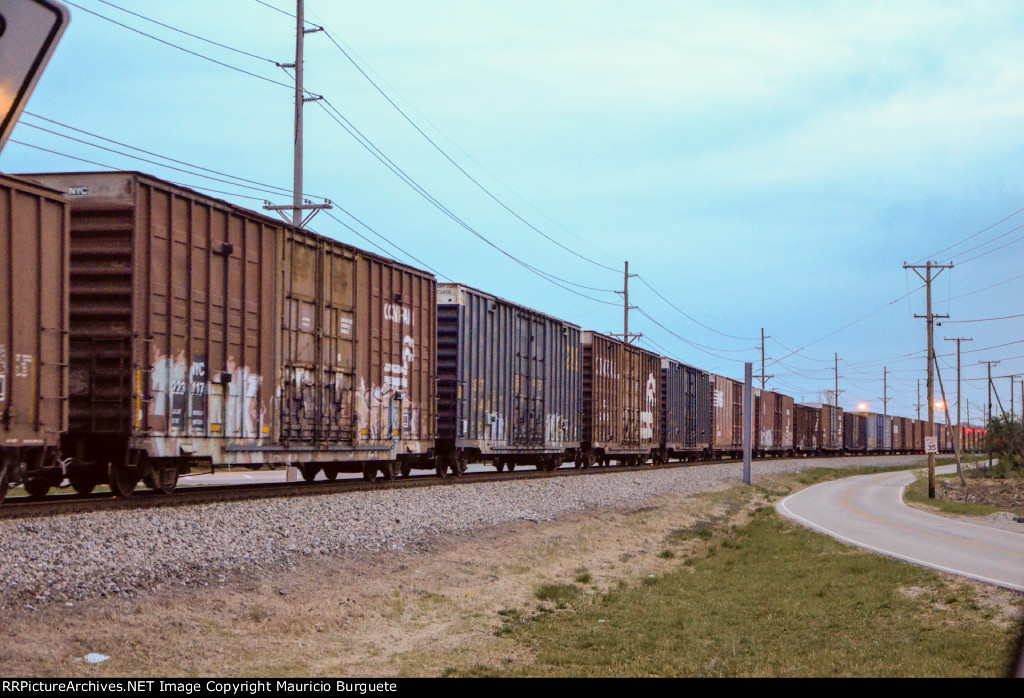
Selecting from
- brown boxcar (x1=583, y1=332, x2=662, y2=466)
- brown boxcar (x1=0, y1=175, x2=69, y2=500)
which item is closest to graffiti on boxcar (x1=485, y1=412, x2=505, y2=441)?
brown boxcar (x1=583, y1=332, x2=662, y2=466)

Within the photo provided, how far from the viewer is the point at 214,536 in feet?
42.2

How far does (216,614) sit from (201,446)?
6.73m

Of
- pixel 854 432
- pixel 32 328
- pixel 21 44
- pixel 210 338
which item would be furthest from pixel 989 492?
pixel 854 432

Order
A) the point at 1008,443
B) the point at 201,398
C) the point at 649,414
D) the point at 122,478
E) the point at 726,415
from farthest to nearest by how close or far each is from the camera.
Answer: the point at 726,415
the point at 1008,443
the point at 649,414
the point at 201,398
the point at 122,478

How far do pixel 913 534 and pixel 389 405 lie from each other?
13.4 meters

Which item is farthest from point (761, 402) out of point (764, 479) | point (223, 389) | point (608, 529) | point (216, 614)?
point (216, 614)

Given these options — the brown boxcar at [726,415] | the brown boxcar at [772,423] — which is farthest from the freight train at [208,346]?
the brown boxcar at [772,423]

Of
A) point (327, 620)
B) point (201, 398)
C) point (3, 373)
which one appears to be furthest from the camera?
point (201, 398)

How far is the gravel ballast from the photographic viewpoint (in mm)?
10133

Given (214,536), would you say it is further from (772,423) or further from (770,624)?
(772,423)

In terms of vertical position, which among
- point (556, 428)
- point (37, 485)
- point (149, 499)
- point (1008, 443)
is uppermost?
point (556, 428)

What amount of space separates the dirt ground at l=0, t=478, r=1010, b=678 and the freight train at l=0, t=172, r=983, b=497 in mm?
4288

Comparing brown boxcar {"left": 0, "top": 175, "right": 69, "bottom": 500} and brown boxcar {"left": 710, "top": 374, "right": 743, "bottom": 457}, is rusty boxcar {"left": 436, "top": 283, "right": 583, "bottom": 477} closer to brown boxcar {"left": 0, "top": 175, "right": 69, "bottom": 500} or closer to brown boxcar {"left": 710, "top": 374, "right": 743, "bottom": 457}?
brown boxcar {"left": 0, "top": 175, "right": 69, "bottom": 500}

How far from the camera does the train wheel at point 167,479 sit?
16266 mm
